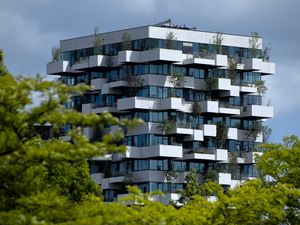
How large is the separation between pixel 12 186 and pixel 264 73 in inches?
3953

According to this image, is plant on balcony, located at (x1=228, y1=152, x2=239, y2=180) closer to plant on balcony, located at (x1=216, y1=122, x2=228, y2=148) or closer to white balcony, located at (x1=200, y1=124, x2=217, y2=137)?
plant on balcony, located at (x1=216, y1=122, x2=228, y2=148)

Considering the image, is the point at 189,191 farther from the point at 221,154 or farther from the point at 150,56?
the point at 150,56

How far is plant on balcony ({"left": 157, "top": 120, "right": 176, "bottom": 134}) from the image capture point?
121438 millimetres

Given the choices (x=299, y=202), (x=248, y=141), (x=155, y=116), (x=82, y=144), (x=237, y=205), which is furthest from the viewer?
(x=248, y=141)

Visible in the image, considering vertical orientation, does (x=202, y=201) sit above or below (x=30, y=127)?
below

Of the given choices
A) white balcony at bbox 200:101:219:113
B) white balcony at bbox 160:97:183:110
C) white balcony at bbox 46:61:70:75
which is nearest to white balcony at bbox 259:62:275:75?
white balcony at bbox 200:101:219:113

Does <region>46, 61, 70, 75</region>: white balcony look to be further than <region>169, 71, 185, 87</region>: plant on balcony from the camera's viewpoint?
Yes

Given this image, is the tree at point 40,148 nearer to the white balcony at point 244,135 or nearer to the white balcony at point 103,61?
the white balcony at point 103,61

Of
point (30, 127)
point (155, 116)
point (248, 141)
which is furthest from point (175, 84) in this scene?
point (30, 127)

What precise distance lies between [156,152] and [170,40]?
11.3 metres

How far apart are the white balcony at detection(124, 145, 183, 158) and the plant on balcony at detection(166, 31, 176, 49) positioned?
997 cm

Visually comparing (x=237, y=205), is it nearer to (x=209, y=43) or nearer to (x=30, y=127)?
(x=30, y=127)

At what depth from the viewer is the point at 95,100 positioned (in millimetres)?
127250

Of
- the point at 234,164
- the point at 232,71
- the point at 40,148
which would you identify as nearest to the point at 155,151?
the point at 234,164
